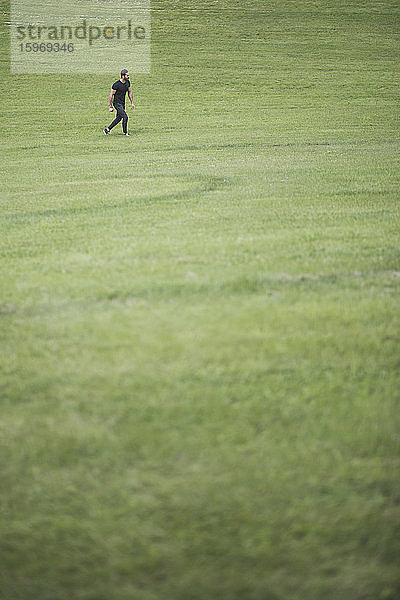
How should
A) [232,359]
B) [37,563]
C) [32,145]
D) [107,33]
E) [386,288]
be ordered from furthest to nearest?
1. [107,33]
2. [32,145]
3. [386,288]
4. [232,359]
5. [37,563]

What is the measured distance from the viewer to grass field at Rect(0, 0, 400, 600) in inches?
66.1

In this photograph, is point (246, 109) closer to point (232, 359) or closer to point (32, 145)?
point (32, 145)

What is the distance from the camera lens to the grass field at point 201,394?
1.68 m

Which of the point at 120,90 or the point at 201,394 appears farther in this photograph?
the point at 120,90

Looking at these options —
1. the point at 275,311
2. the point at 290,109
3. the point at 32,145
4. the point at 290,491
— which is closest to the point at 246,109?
the point at 290,109

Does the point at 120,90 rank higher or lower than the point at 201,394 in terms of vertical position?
higher

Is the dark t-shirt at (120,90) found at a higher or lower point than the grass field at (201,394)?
higher

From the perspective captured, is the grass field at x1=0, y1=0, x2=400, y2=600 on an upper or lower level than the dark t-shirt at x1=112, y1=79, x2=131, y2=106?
lower

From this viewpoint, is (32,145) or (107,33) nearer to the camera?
(32,145)

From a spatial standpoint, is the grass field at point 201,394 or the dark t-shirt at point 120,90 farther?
the dark t-shirt at point 120,90

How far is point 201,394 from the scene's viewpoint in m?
2.54

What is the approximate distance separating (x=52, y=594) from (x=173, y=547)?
381 mm

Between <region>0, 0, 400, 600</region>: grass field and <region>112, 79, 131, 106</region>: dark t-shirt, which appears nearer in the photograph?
<region>0, 0, 400, 600</region>: grass field

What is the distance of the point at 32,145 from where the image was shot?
16.4 metres
